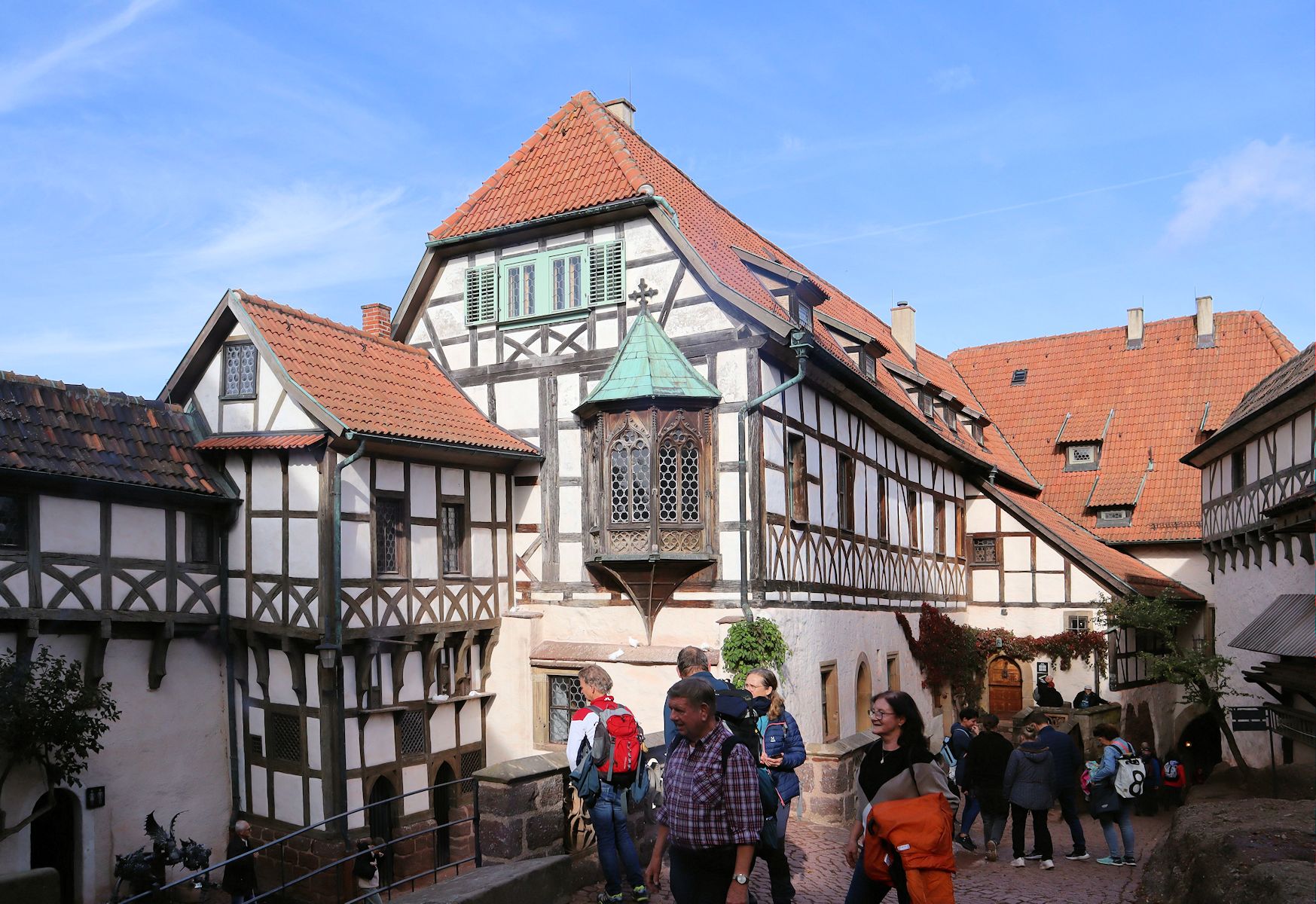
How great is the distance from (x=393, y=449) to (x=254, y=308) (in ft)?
9.40

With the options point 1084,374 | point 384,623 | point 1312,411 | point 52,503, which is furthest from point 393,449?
point 1084,374

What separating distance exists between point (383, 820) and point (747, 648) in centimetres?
563

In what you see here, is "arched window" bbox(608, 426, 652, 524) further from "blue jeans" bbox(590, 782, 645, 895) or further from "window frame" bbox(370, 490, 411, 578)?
"blue jeans" bbox(590, 782, 645, 895)

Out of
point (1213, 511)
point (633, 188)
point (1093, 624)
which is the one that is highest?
point (633, 188)

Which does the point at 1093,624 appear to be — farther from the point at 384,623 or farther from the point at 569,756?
the point at 569,756

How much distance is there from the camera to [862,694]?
1947 centimetres

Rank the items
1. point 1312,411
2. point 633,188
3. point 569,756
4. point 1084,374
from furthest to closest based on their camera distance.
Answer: point 1084,374, point 1312,411, point 633,188, point 569,756

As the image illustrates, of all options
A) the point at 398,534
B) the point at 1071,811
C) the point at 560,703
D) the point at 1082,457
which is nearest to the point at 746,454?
the point at 560,703

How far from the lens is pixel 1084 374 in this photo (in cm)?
3369

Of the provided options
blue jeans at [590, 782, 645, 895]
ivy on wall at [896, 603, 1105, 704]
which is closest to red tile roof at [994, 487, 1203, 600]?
ivy on wall at [896, 603, 1105, 704]

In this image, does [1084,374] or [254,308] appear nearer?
[254,308]

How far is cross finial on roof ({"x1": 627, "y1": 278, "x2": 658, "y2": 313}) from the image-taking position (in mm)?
16422

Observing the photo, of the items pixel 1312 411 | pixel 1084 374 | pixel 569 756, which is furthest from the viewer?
pixel 1084 374

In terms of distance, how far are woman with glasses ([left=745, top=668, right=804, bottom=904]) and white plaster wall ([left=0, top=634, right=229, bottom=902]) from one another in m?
9.90
